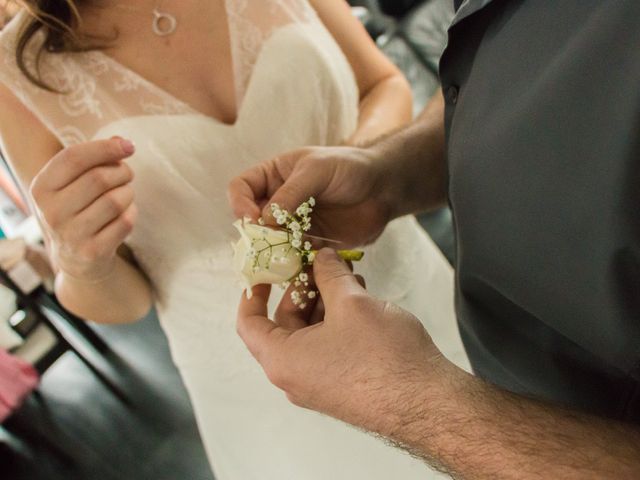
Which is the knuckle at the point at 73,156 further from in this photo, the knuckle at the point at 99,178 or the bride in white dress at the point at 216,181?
the bride in white dress at the point at 216,181

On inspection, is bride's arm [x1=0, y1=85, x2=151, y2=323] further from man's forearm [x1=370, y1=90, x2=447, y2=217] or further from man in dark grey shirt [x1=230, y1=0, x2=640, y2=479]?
man's forearm [x1=370, y1=90, x2=447, y2=217]

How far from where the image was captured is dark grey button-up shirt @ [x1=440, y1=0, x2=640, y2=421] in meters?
0.52

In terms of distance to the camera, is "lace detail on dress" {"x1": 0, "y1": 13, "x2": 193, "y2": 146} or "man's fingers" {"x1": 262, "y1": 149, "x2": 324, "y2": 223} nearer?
"man's fingers" {"x1": 262, "y1": 149, "x2": 324, "y2": 223}

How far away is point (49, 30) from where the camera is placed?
102 centimetres

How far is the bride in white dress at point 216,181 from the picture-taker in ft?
3.44

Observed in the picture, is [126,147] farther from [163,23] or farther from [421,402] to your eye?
[421,402]

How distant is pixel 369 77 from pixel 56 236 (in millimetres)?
937

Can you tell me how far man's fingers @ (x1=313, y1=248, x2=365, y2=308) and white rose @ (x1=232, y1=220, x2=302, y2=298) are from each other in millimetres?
56

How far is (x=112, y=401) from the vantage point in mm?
2312

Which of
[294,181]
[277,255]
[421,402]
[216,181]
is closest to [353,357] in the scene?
[421,402]

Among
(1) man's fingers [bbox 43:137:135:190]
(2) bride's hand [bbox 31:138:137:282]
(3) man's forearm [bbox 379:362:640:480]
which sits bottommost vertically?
(3) man's forearm [bbox 379:362:640:480]

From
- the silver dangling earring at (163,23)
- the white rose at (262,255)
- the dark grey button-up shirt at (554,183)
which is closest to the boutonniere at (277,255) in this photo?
the white rose at (262,255)

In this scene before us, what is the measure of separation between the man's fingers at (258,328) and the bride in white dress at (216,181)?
341 millimetres

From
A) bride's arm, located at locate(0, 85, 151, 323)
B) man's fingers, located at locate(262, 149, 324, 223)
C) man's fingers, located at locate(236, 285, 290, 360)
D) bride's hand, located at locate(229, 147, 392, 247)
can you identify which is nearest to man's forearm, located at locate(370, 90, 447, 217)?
bride's hand, located at locate(229, 147, 392, 247)
